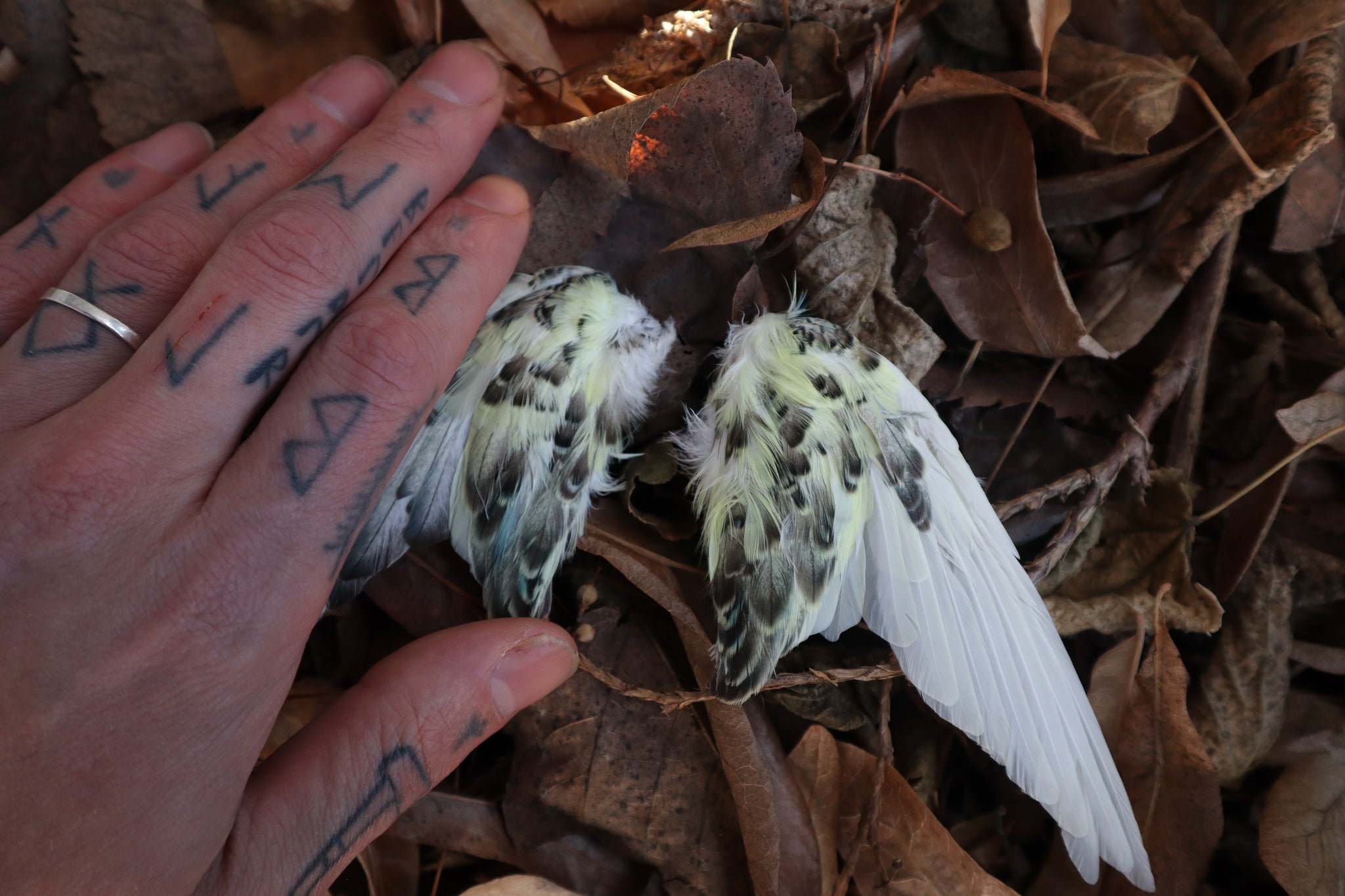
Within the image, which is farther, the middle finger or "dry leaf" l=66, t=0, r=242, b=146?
"dry leaf" l=66, t=0, r=242, b=146

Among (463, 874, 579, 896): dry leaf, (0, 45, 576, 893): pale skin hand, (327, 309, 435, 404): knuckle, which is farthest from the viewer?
(463, 874, 579, 896): dry leaf

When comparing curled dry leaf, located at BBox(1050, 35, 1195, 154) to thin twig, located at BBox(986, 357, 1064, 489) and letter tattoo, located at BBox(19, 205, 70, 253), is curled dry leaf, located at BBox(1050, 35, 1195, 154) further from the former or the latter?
letter tattoo, located at BBox(19, 205, 70, 253)

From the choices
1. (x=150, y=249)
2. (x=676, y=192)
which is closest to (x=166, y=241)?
(x=150, y=249)

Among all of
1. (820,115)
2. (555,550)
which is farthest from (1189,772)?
(820,115)

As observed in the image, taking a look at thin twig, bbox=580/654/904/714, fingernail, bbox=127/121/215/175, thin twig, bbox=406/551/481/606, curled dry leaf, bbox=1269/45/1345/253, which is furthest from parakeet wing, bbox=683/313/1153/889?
fingernail, bbox=127/121/215/175

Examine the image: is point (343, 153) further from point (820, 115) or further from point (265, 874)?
point (265, 874)

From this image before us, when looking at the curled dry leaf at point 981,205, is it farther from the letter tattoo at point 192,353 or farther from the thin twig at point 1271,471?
the letter tattoo at point 192,353
